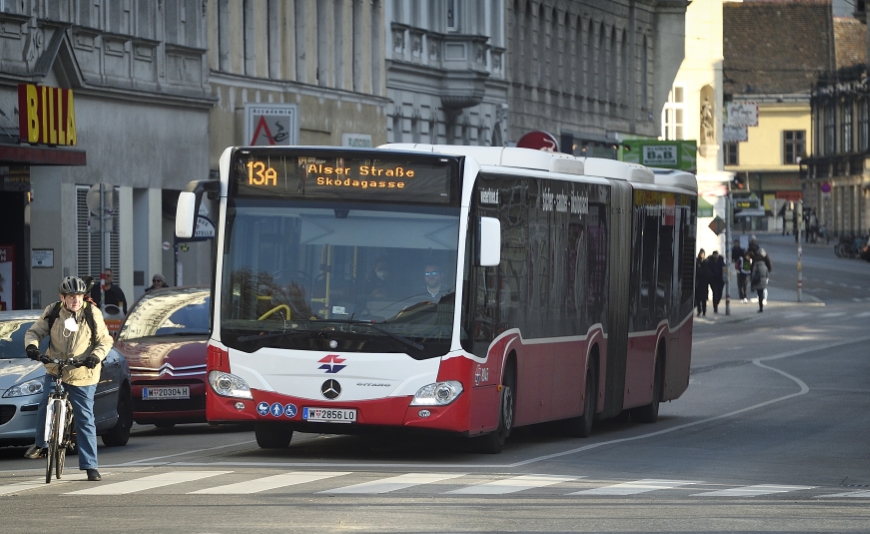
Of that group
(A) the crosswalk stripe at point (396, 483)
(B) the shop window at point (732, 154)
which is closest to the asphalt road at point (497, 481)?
(A) the crosswalk stripe at point (396, 483)

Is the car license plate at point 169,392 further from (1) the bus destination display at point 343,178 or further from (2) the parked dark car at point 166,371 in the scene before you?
(1) the bus destination display at point 343,178

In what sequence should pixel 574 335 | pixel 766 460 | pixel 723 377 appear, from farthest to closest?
pixel 723 377 → pixel 574 335 → pixel 766 460

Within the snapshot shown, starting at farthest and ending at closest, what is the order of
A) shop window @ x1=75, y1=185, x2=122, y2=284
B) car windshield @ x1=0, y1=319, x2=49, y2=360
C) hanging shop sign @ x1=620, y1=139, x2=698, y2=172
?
hanging shop sign @ x1=620, y1=139, x2=698, y2=172, shop window @ x1=75, y1=185, x2=122, y2=284, car windshield @ x1=0, y1=319, x2=49, y2=360

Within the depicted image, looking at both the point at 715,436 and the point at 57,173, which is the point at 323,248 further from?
the point at 57,173

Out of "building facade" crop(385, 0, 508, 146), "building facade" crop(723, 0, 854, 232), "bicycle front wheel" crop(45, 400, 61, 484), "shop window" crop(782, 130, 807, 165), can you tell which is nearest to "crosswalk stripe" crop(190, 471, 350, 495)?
"bicycle front wheel" crop(45, 400, 61, 484)

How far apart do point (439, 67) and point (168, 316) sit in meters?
30.2

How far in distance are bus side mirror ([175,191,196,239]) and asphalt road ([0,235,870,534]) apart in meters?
1.88

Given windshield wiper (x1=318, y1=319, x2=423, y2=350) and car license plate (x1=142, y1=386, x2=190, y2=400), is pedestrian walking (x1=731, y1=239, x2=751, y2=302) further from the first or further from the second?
windshield wiper (x1=318, y1=319, x2=423, y2=350)

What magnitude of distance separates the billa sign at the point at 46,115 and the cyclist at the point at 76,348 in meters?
17.0

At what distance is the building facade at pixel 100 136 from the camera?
1326 inches

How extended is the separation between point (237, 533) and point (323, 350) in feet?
16.8

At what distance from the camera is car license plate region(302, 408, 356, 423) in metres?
17.2

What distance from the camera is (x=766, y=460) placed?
1914 cm

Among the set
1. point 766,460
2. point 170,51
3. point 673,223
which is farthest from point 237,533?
point 170,51
